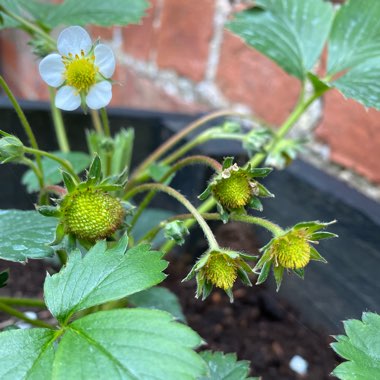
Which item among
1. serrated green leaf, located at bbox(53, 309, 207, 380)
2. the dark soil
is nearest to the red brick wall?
the dark soil

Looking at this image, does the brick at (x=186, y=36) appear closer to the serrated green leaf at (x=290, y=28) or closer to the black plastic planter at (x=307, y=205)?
the black plastic planter at (x=307, y=205)

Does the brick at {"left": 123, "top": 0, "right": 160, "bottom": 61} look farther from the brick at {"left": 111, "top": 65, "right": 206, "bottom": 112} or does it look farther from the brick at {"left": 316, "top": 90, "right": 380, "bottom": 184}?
the brick at {"left": 316, "top": 90, "right": 380, "bottom": 184}

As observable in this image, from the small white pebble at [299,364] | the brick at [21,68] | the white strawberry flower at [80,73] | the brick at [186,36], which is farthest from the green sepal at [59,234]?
the brick at [21,68]

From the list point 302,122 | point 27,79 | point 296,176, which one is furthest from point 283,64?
point 27,79

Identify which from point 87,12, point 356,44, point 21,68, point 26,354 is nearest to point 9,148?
point 26,354

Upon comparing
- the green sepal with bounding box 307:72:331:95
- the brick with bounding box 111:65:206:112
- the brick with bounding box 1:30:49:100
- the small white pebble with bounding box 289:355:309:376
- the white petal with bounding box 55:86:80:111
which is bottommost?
the brick with bounding box 1:30:49:100

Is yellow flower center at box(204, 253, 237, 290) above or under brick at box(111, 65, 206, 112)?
above

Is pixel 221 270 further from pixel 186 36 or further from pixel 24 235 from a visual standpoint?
pixel 186 36
